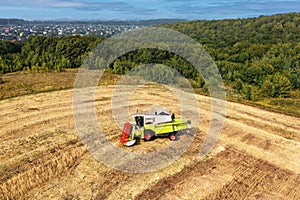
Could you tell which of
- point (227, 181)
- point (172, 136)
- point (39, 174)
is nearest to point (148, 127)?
point (172, 136)

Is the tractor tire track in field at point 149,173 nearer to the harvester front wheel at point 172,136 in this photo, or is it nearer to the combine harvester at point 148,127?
the harvester front wheel at point 172,136

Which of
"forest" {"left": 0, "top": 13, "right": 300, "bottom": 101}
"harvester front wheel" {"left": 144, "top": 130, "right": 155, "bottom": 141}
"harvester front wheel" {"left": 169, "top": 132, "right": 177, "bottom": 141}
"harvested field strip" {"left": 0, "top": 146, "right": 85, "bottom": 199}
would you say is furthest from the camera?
"forest" {"left": 0, "top": 13, "right": 300, "bottom": 101}

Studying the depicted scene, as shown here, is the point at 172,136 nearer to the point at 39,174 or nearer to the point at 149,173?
the point at 149,173

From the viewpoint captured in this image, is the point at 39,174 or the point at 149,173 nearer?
the point at 39,174

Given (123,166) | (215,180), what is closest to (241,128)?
(215,180)

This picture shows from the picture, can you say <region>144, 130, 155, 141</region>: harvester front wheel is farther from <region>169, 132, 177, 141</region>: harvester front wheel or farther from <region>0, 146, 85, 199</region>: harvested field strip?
<region>0, 146, 85, 199</region>: harvested field strip

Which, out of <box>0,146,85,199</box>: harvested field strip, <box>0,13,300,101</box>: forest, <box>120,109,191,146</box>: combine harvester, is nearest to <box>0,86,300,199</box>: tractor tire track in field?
<box>0,146,85,199</box>: harvested field strip

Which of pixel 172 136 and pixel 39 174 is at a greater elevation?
pixel 172 136
